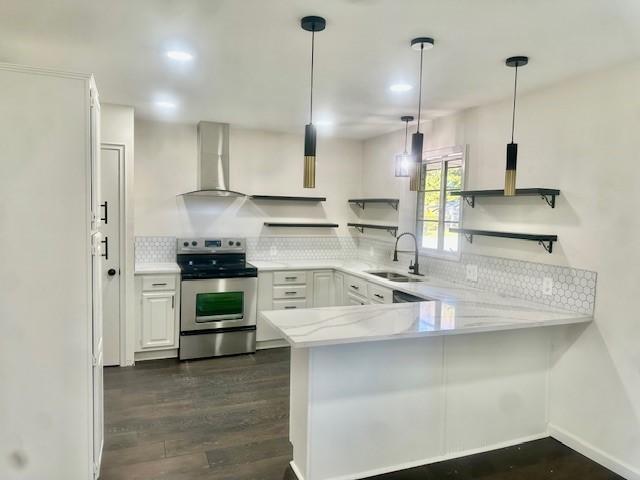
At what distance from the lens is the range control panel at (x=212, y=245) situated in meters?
4.93

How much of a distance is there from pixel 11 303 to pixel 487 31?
2628 mm

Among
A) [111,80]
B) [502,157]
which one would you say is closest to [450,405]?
[502,157]

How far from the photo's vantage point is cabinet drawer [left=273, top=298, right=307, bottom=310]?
4.86 m

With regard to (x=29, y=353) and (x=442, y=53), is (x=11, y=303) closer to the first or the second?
(x=29, y=353)

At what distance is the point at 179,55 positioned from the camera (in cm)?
268

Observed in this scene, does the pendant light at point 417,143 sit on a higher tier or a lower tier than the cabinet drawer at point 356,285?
higher

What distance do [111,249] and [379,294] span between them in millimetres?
2523

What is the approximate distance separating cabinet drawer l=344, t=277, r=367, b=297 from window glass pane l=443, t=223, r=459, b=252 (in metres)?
0.85

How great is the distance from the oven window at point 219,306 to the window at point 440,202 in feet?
6.45

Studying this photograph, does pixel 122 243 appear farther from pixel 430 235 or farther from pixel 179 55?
pixel 430 235

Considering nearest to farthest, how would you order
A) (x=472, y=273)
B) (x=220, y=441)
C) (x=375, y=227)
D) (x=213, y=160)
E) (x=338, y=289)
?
(x=220, y=441), (x=472, y=273), (x=213, y=160), (x=338, y=289), (x=375, y=227)

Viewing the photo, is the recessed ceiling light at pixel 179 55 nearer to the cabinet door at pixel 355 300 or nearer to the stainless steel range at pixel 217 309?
the stainless steel range at pixel 217 309

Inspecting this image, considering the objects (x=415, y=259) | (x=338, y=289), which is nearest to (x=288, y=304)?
(x=338, y=289)

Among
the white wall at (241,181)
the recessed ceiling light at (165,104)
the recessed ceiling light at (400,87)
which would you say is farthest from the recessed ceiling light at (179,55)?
the white wall at (241,181)
